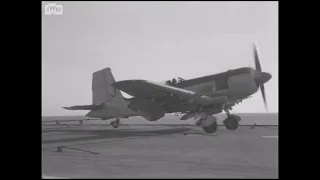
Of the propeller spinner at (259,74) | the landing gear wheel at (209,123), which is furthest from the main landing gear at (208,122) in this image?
the propeller spinner at (259,74)

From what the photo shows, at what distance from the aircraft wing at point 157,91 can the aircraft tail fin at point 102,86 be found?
499 cm

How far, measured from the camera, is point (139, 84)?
13.0 meters

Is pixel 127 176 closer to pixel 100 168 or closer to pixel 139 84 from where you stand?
pixel 100 168

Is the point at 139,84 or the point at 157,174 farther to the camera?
the point at 139,84

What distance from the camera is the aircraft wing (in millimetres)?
12969

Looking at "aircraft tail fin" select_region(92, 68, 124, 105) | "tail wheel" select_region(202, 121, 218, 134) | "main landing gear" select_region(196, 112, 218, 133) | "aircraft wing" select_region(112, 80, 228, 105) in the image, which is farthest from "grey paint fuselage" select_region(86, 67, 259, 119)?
"aircraft tail fin" select_region(92, 68, 124, 105)

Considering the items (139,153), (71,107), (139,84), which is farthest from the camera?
(71,107)

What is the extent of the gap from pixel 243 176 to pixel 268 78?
11.0m

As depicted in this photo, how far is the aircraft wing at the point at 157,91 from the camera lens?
511 inches

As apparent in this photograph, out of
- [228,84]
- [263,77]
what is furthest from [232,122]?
[263,77]

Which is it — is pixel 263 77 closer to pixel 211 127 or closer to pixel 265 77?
pixel 265 77

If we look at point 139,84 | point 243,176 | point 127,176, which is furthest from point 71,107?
point 243,176

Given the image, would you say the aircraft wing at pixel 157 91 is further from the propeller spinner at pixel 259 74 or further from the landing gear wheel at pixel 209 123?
the propeller spinner at pixel 259 74

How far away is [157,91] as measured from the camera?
13.7m
